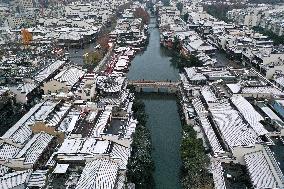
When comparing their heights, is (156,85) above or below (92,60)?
below

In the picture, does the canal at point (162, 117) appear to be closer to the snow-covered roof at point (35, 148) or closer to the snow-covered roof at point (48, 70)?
the snow-covered roof at point (35, 148)

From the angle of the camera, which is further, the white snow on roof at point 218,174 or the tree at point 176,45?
the tree at point 176,45

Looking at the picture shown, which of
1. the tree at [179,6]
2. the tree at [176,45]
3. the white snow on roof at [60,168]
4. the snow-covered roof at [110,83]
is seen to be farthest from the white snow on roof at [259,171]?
the tree at [179,6]

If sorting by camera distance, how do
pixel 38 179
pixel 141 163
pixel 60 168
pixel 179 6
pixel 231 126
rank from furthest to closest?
pixel 179 6 < pixel 231 126 < pixel 141 163 < pixel 60 168 < pixel 38 179

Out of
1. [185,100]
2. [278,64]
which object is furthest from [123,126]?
[278,64]

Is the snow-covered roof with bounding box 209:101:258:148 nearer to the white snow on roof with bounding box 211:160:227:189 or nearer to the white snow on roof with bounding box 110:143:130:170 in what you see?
the white snow on roof with bounding box 211:160:227:189

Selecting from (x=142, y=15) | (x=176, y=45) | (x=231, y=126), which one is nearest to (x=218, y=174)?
(x=231, y=126)

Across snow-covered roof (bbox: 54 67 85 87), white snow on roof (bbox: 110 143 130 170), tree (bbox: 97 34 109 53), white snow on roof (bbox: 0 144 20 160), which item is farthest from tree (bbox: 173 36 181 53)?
white snow on roof (bbox: 0 144 20 160)

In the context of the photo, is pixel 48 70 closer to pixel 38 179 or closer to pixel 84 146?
pixel 84 146
